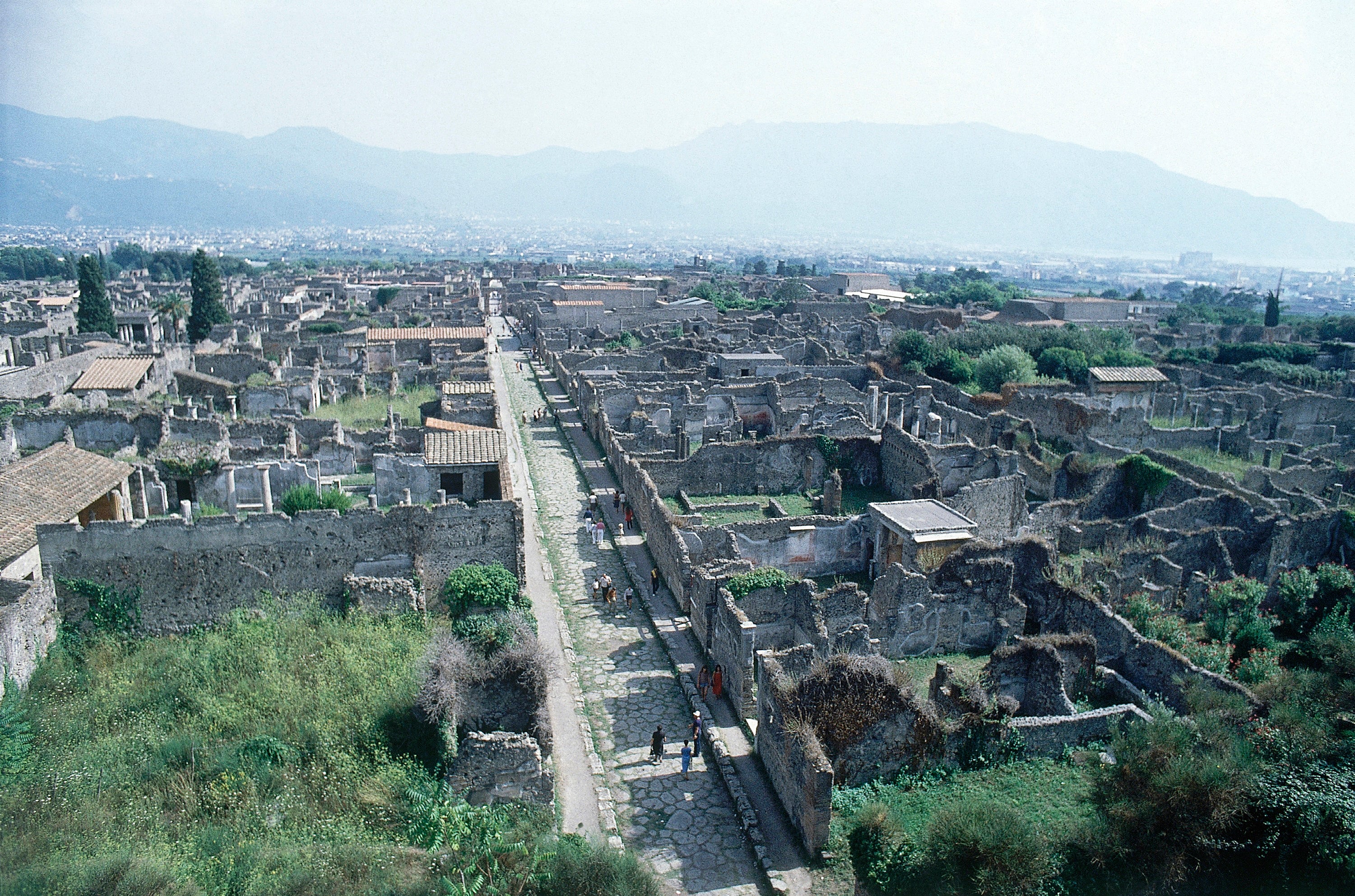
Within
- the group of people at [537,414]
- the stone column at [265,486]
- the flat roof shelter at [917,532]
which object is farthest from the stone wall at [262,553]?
the group of people at [537,414]

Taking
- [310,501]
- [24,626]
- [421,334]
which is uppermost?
[421,334]

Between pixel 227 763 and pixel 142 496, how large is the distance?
36.3ft

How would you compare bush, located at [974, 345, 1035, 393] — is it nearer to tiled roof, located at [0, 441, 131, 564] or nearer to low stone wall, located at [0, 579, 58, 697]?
tiled roof, located at [0, 441, 131, 564]

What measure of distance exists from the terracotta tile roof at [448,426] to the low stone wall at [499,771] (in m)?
13.1

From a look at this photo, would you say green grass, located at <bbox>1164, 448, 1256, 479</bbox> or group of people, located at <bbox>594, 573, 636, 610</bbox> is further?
green grass, located at <bbox>1164, 448, 1256, 479</bbox>

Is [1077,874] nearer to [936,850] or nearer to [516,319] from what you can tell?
[936,850]

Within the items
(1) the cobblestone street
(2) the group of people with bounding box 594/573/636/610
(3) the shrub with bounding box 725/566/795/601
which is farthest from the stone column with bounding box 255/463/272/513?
(3) the shrub with bounding box 725/566/795/601

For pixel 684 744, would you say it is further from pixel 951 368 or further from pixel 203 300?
pixel 203 300

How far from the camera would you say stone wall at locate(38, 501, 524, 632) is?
14812mm

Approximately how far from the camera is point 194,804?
10.8 metres

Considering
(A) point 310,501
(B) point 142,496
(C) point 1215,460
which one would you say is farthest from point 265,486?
(C) point 1215,460

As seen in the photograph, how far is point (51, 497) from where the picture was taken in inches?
667

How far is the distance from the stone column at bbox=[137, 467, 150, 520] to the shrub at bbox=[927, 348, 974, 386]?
34825mm

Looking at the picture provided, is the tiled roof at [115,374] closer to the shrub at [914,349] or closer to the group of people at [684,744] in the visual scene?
the group of people at [684,744]
